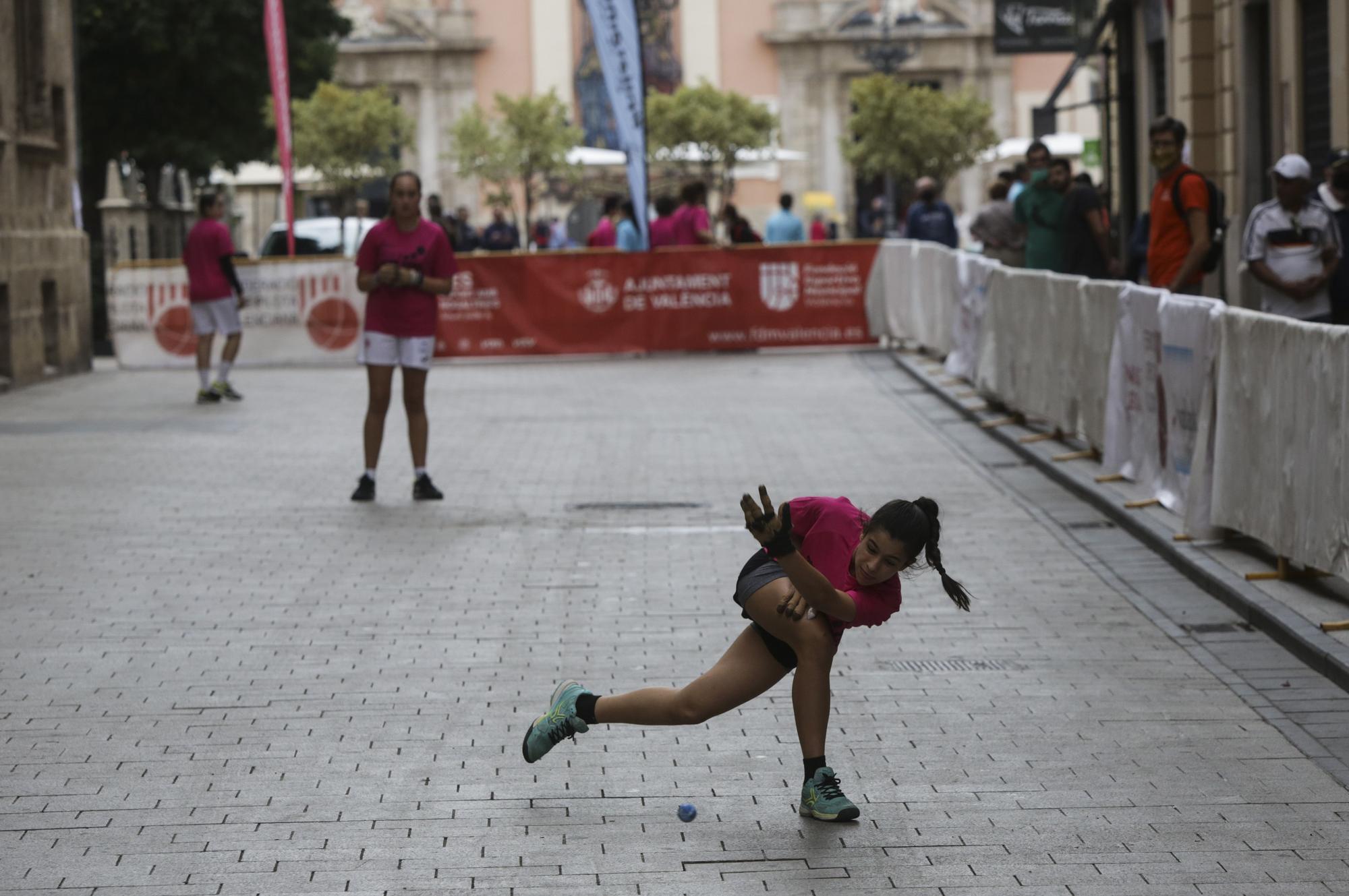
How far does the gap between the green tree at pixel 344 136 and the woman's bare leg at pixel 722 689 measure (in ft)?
156

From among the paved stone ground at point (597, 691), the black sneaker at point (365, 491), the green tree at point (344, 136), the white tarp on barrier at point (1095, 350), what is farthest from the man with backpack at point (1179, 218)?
the green tree at point (344, 136)

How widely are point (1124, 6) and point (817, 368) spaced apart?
7531 mm

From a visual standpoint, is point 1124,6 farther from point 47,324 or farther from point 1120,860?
point 1120,860

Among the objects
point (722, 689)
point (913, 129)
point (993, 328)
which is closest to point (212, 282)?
point (993, 328)

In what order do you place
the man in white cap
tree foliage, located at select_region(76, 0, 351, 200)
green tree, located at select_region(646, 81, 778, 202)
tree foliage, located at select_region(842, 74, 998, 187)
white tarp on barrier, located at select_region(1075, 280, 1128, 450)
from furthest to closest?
green tree, located at select_region(646, 81, 778, 202)
tree foliage, located at select_region(842, 74, 998, 187)
tree foliage, located at select_region(76, 0, 351, 200)
white tarp on barrier, located at select_region(1075, 280, 1128, 450)
the man in white cap

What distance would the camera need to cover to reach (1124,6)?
1035 inches

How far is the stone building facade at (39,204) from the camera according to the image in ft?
67.8

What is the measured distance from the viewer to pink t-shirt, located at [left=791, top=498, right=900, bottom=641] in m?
5.29

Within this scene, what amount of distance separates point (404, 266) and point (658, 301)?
12.6m

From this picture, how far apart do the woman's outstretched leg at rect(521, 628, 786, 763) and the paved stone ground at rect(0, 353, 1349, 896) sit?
0.59 feet

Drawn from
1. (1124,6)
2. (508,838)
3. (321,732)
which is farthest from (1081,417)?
(1124,6)

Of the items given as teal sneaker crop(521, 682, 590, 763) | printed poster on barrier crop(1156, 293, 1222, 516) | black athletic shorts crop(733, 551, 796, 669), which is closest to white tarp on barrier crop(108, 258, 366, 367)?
printed poster on barrier crop(1156, 293, 1222, 516)

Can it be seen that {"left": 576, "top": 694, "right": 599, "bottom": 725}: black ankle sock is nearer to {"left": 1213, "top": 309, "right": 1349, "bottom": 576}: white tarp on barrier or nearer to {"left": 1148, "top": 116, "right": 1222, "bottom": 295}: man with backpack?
{"left": 1213, "top": 309, "right": 1349, "bottom": 576}: white tarp on barrier

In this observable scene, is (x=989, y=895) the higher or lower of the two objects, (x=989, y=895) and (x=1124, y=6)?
the lower
